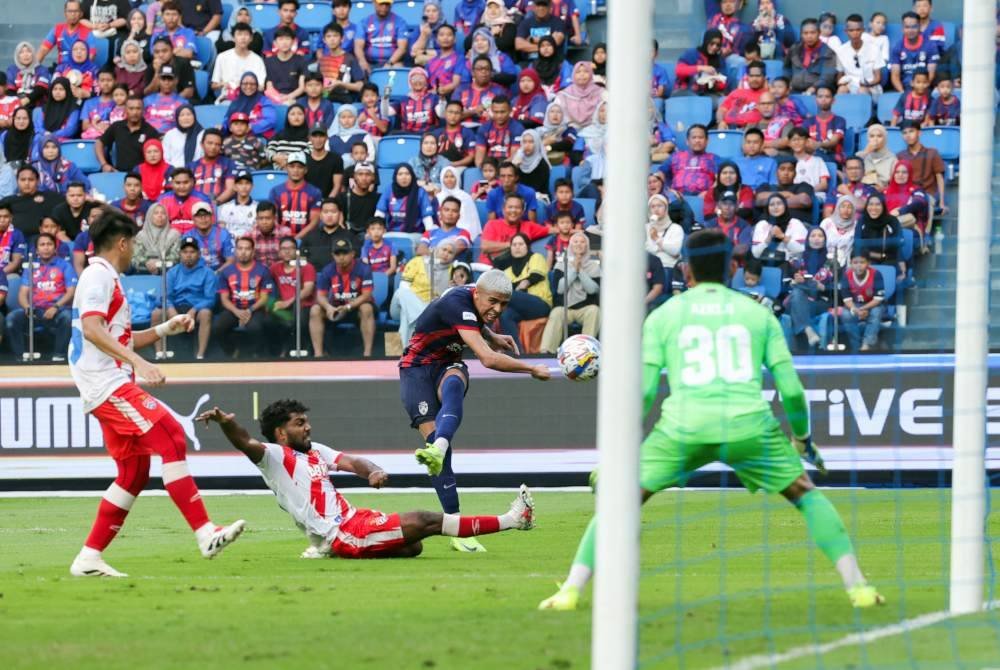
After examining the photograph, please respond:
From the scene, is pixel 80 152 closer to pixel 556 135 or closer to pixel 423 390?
pixel 556 135

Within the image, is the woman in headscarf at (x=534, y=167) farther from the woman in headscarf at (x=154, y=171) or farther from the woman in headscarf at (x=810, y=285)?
the woman in headscarf at (x=154, y=171)

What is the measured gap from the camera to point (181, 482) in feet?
32.1

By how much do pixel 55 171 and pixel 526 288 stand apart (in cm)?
759

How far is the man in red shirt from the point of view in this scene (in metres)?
18.6

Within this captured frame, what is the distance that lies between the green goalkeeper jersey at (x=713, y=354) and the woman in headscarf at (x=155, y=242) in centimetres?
1180

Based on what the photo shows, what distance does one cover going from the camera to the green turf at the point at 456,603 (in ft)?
22.2

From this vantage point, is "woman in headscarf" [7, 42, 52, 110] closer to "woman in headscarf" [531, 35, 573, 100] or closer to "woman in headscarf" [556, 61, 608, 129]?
"woman in headscarf" [531, 35, 573, 100]

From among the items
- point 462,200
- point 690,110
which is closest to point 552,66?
point 690,110

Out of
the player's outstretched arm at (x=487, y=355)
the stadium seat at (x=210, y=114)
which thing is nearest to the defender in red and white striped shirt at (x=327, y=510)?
the player's outstretched arm at (x=487, y=355)

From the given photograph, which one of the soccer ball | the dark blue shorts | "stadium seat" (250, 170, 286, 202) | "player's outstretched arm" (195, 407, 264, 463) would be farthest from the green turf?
"stadium seat" (250, 170, 286, 202)

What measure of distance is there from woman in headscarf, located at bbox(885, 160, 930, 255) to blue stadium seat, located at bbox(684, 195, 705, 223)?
2.16 metres

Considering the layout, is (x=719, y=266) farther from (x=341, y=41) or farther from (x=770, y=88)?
(x=341, y=41)

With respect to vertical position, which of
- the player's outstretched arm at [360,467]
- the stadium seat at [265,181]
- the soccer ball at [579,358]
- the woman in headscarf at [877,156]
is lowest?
the player's outstretched arm at [360,467]

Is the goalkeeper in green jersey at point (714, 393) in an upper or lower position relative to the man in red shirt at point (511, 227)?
lower
